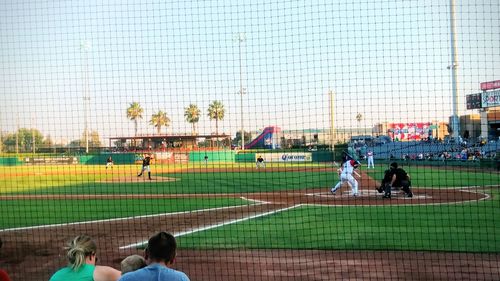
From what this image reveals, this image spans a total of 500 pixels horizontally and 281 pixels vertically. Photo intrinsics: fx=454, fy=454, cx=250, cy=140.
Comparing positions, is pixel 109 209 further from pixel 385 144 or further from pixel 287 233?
pixel 385 144

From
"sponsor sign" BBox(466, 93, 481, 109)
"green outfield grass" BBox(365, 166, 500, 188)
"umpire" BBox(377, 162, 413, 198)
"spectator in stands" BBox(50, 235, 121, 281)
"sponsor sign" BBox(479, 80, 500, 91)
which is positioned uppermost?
"sponsor sign" BBox(479, 80, 500, 91)

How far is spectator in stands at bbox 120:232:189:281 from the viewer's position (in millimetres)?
2912

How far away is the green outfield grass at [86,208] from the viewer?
1241 centimetres

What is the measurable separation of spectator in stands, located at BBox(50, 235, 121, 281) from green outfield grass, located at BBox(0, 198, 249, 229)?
365 inches

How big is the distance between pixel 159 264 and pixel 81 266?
75 centimetres

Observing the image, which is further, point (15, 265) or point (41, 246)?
point (41, 246)

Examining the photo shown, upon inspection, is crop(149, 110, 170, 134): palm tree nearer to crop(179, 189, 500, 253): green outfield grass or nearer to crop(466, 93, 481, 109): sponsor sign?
crop(179, 189, 500, 253): green outfield grass

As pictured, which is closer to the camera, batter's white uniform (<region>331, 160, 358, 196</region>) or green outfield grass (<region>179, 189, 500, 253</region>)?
green outfield grass (<region>179, 189, 500, 253</region>)

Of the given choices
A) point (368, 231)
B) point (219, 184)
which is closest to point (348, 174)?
point (368, 231)

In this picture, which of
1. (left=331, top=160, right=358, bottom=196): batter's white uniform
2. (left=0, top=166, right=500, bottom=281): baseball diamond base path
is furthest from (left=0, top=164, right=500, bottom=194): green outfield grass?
(left=0, top=166, right=500, bottom=281): baseball diamond base path

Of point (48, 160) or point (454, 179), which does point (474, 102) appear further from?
point (48, 160)

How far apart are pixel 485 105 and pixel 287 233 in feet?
132

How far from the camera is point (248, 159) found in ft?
142

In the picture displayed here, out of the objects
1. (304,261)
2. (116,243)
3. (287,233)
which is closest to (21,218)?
(116,243)
